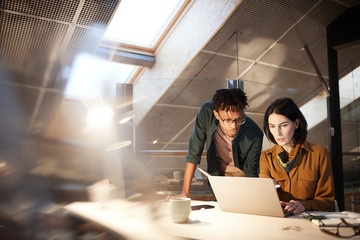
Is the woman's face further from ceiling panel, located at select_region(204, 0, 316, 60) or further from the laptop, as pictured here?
ceiling panel, located at select_region(204, 0, 316, 60)

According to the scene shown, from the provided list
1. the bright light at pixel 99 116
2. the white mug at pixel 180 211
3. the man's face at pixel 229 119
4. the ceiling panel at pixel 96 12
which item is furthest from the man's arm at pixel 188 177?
the ceiling panel at pixel 96 12

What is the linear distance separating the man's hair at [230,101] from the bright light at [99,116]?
1326 millimetres

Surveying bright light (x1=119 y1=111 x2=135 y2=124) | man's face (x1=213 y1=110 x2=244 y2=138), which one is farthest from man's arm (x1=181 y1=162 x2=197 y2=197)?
bright light (x1=119 y1=111 x2=135 y2=124)

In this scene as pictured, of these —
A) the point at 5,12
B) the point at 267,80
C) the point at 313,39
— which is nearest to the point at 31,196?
the point at 5,12

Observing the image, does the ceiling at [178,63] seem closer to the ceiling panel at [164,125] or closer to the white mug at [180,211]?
the ceiling panel at [164,125]

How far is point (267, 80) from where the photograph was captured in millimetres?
4387

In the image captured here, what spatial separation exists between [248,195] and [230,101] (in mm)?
942

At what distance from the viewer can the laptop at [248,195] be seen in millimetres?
1264

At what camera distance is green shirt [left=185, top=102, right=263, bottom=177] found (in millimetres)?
2285

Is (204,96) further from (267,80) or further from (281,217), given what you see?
(281,217)

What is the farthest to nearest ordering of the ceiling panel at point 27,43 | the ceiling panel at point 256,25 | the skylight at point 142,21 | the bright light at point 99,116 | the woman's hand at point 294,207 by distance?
1. the skylight at point 142,21
2. the ceiling panel at point 256,25
3. the bright light at point 99,116
4. the ceiling panel at point 27,43
5. the woman's hand at point 294,207

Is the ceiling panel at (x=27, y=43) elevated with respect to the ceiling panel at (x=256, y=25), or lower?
lower

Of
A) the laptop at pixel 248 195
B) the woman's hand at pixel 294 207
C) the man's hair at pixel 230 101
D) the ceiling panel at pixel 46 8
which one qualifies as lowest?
the woman's hand at pixel 294 207

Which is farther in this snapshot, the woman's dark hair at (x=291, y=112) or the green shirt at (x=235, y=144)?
the green shirt at (x=235, y=144)
